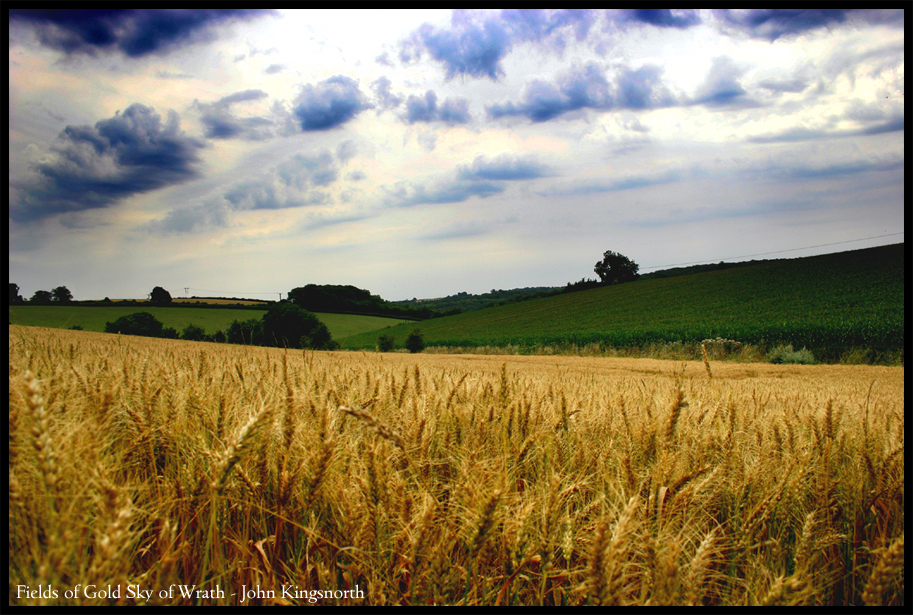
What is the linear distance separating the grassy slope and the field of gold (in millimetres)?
29702

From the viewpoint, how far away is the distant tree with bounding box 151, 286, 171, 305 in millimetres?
57834

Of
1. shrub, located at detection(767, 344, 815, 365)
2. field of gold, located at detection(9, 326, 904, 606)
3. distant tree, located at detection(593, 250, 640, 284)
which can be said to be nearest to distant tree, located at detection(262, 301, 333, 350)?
shrub, located at detection(767, 344, 815, 365)

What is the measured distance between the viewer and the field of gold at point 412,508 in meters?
1.10

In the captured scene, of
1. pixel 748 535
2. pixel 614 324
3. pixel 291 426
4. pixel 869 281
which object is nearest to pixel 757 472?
pixel 748 535

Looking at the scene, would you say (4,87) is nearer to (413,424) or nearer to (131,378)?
(131,378)

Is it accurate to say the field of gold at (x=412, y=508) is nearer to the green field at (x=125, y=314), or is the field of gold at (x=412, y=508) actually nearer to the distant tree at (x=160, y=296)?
the green field at (x=125, y=314)

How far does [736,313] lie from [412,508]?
145 feet

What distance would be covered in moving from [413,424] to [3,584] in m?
1.40

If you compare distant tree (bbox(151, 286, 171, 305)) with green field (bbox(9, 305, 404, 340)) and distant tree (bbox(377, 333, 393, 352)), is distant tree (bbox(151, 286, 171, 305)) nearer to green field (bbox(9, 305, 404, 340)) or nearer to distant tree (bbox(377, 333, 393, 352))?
green field (bbox(9, 305, 404, 340))

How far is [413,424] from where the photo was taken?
213 centimetres

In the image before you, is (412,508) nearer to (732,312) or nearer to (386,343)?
(386,343)

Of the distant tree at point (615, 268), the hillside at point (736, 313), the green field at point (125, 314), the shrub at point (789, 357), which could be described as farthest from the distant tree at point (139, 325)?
the distant tree at point (615, 268)

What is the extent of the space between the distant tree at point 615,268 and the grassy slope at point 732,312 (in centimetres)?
2997

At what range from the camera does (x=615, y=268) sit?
345 feet
